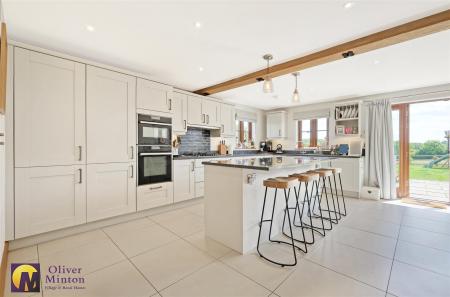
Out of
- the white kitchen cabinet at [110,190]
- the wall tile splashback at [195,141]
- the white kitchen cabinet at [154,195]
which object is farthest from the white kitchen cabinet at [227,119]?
the white kitchen cabinet at [110,190]

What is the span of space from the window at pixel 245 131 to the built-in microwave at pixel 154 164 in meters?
2.76

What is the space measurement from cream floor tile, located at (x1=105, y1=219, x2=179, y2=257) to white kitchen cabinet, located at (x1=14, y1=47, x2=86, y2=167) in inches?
42.1

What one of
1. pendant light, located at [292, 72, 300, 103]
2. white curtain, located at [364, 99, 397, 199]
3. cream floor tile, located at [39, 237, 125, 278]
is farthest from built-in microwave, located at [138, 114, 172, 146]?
white curtain, located at [364, 99, 397, 199]

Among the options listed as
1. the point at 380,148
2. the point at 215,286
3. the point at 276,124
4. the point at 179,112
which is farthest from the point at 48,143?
the point at 380,148

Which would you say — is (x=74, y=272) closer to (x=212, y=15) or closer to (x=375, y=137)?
(x=212, y=15)

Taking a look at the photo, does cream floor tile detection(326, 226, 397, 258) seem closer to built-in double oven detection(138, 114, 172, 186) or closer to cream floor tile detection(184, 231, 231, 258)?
cream floor tile detection(184, 231, 231, 258)

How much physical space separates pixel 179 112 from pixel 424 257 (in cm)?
388

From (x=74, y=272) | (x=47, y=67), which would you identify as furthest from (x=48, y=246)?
(x=47, y=67)

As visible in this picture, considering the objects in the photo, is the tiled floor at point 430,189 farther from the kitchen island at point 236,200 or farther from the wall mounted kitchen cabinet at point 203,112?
the wall mounted kitchen cabinet at point 203,112

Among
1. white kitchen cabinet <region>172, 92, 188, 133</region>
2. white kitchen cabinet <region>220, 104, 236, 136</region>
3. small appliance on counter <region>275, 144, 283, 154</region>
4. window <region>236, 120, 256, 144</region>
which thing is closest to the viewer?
white kitchen cabinet <region>172, 92, 188, 133</region>

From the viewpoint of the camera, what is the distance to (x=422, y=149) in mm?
4219

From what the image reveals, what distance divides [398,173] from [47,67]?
21.3 feet

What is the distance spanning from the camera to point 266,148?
6293 mm

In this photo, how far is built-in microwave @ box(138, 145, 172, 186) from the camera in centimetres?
306
